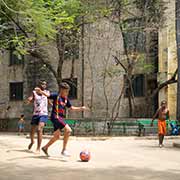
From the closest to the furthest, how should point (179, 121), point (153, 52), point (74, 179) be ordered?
point (74, 179) < point (179, 121) < point (153, 52)

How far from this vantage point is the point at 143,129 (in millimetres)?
23844

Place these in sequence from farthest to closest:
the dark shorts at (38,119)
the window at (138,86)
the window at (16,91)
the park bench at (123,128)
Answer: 1. the window at (16,91)
2. the window at (138,86)
3. the park bench at (123,128)
4. the dark shorts at (38,119)

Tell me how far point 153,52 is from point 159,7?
3.87 metres

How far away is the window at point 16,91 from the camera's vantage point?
36.7 metres

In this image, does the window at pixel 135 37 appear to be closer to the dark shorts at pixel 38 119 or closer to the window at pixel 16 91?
the window at pixel 16 91

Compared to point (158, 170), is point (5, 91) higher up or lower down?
higher up

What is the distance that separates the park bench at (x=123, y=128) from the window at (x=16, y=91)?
14.6 m

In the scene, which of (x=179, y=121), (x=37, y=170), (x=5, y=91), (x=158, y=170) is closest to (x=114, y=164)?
(x=158, y=170)

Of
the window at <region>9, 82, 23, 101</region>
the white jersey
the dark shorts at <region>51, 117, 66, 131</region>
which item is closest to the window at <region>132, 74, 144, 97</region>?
the window at <region>9, 82, 23, 101</region>

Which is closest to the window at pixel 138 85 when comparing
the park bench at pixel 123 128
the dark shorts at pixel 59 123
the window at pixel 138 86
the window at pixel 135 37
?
the window at pixel 138 86

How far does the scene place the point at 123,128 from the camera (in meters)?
23.9

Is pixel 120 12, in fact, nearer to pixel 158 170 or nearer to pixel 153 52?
pixel 153 52

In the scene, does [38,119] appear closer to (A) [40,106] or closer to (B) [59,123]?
(A) [40,106]

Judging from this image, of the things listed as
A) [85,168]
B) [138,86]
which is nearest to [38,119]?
[85,168]
